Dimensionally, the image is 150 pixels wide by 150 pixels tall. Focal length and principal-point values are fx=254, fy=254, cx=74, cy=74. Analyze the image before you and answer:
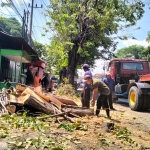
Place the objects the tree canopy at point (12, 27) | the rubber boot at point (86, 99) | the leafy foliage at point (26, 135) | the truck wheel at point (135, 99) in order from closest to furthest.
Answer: the leafy foliage at point (26, 135) < the rubber boot at point (86, 99) < the truck wheel at point (135, 99) < the tree canopy at point (12, 27)

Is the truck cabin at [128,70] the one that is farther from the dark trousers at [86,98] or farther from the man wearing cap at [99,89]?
the man wearing cap at [99,89]

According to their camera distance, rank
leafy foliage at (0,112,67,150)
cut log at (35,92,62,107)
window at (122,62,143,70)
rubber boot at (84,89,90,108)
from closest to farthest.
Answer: leafy foliage at (0,112,67,150) → cut log at (35,92,62,107) → rubber boot at (84,89,90,108) → window at (122,62,143,70)

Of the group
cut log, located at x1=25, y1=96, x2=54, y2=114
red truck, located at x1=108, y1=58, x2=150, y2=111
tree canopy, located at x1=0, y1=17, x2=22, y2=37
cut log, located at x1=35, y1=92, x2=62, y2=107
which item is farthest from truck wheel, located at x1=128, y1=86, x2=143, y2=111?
tree canopy, located at x1=0, y1=17, x2=22, y2=37

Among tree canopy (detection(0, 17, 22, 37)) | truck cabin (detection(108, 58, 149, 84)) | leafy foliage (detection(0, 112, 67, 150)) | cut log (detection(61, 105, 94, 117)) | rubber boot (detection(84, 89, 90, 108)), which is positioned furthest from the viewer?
tree canopy (detection(0, 17, 22, 37))

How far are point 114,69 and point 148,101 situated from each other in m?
4.04

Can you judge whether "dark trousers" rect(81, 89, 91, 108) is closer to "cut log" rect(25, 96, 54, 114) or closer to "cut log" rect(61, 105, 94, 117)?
"cut log" rect(61, 105, 94, 117)

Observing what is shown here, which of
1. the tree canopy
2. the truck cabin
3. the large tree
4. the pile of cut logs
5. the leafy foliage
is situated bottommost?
the leafy foliage

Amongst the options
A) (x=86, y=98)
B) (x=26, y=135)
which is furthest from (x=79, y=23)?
(x=26, y=135)

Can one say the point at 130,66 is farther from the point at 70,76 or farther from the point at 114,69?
the point at 70,76

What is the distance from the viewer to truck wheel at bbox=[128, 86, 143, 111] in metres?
10.6

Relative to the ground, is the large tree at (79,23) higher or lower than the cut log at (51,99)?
higher

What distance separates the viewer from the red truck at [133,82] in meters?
10.6

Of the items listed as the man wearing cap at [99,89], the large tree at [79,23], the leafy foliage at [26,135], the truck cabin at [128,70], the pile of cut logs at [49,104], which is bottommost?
the leafy foliage at [26,135]

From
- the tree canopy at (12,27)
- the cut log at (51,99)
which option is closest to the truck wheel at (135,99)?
the cut log at (51,99)
